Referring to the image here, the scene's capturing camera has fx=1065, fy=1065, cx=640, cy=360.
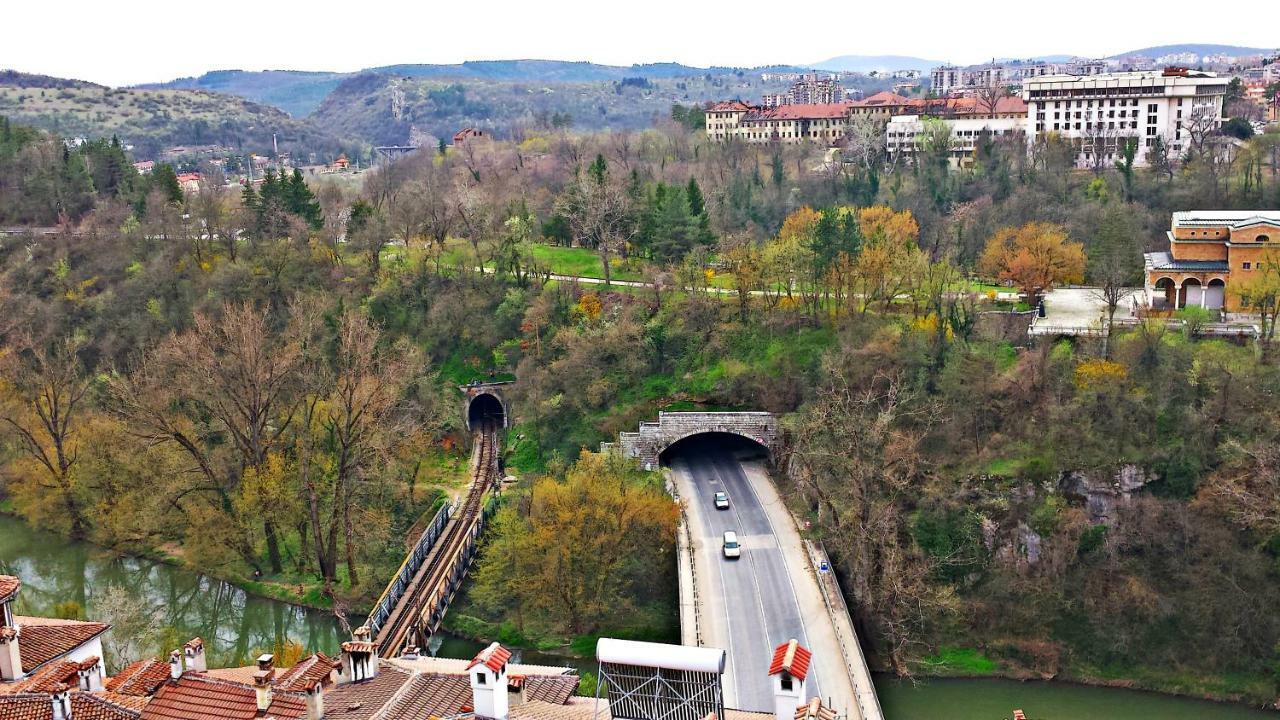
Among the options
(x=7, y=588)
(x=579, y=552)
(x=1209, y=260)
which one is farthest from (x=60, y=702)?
(x=1209, y=260)

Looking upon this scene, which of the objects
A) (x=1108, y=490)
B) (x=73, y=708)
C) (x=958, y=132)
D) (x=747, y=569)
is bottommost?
(x=747, y=569)

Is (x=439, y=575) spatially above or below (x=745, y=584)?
below

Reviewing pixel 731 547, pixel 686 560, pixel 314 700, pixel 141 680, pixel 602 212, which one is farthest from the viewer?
pixel 602 212

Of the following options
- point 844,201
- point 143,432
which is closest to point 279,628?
point 143,432

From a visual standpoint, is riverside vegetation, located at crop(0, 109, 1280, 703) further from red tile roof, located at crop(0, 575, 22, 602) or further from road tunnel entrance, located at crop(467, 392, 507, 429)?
red tile roof, located at crop(0, 575, 22, 602)

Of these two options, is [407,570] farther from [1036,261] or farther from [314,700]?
[1036,261]

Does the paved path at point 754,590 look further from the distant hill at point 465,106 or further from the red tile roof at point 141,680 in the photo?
the distant hill at point 465,106
